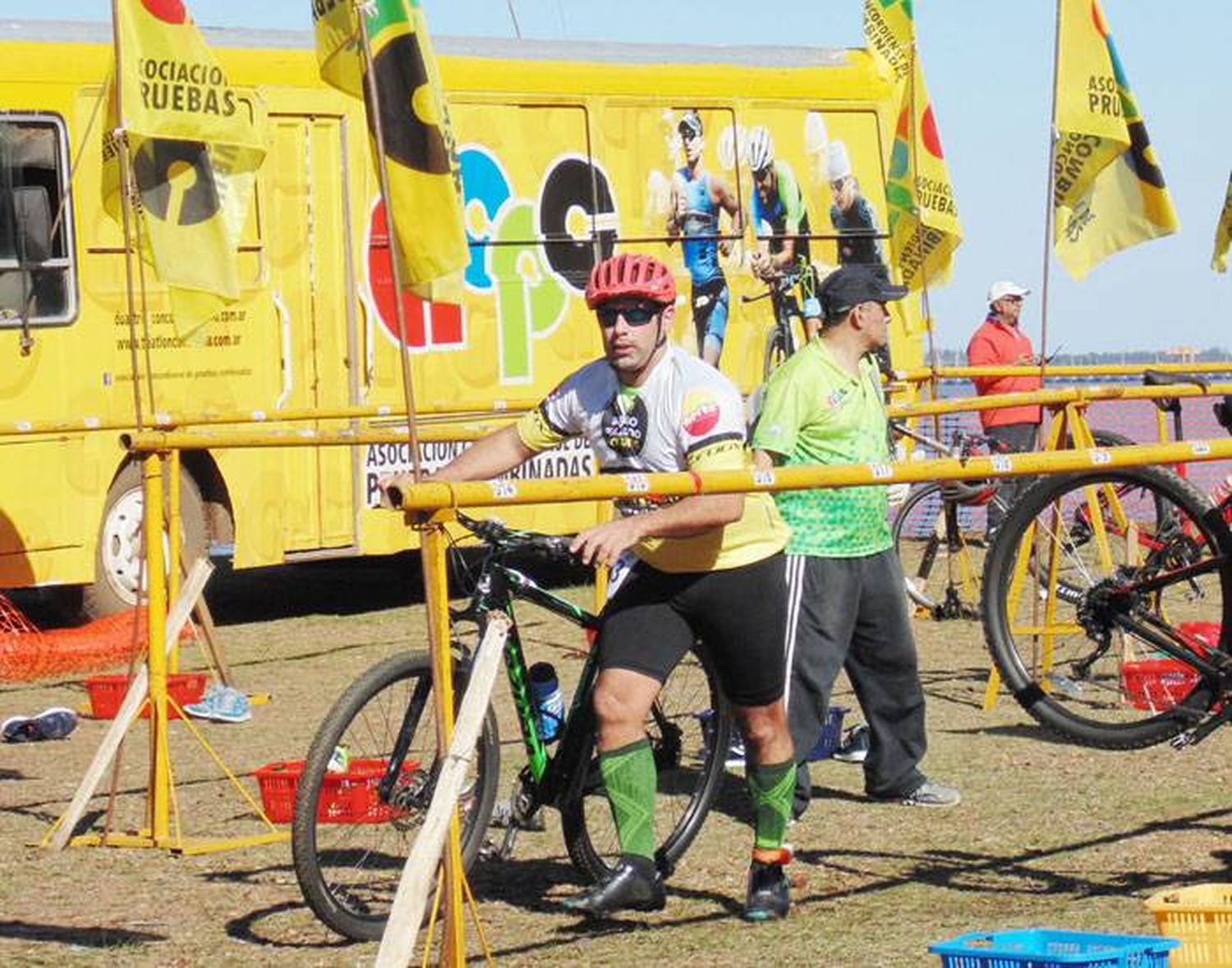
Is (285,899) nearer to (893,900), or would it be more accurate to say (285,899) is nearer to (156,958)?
(156,958)

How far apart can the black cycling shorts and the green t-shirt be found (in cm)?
125

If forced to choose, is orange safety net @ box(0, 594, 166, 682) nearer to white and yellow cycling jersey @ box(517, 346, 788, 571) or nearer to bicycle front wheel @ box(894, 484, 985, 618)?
bicycle front wheel @ box(894, 484, 985, 618)

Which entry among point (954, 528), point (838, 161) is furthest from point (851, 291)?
point (838, 161)

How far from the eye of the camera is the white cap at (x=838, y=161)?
19.7m

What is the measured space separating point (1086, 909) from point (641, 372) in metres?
1.98

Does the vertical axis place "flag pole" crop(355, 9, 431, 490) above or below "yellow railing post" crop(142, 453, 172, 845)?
above

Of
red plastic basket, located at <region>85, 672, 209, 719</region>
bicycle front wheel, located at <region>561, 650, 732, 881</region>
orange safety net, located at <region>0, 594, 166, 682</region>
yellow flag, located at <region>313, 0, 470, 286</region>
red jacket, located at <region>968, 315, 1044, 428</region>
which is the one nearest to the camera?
yellow flag, located at <region>313, 0, 470, 286</region>

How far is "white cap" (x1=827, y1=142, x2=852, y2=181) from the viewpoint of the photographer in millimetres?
19656

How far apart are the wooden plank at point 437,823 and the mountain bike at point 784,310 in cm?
1257

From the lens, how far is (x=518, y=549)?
8.09 meters

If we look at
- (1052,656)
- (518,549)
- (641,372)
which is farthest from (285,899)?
(1052,656)

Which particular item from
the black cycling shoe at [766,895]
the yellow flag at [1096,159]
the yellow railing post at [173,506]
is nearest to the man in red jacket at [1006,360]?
the yellow flag at [1096,159]

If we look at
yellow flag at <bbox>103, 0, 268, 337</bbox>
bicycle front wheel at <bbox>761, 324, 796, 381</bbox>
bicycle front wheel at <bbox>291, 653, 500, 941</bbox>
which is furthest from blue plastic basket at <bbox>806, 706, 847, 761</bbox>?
bicycle front wheel at <bbox>761, 324, 796, 381</bbox>

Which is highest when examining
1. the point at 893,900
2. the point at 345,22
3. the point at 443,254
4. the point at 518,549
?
the point at 345,22
